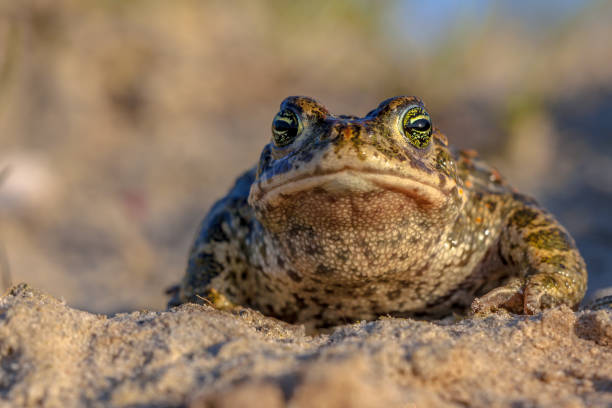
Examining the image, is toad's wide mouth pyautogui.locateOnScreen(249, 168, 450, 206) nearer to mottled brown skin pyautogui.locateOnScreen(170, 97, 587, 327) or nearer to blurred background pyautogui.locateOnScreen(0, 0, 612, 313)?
mottled brown skin pyautogui.locateOnScreen(170, 97, 587, 327)

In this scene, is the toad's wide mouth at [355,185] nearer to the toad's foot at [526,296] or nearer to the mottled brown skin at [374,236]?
the mottled brown skin at [374,236]

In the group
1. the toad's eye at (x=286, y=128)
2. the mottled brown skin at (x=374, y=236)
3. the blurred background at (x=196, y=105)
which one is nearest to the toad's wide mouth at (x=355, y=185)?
the mottled brown skin at (x=374, y=236)

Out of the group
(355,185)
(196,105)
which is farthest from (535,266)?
(196,105)

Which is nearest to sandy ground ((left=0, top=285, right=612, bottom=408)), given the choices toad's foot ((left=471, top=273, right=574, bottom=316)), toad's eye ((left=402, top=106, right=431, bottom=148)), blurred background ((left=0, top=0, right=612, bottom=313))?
toad's foot ((left=471, top=273, right=574, bottom=316))

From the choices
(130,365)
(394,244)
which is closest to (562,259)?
(394,244)

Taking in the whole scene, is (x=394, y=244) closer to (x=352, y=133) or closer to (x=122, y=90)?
(x=352, y=133)

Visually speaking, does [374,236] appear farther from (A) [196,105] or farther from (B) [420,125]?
(A) [196,105]
